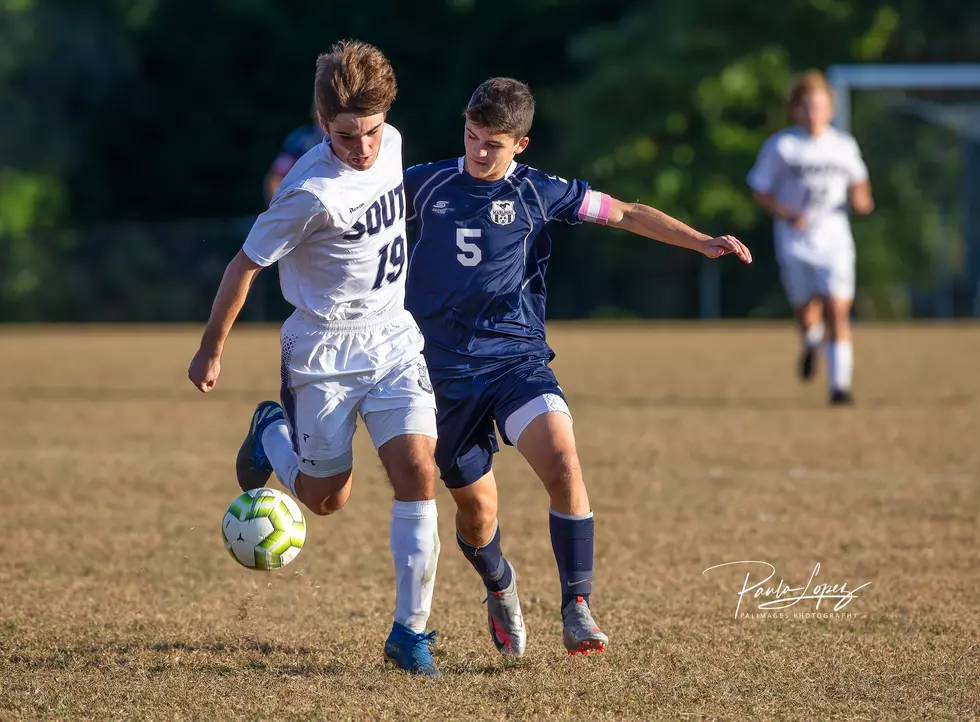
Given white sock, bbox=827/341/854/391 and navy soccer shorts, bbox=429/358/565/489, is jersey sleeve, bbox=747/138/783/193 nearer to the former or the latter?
white sock, bbox=827/341/854/391

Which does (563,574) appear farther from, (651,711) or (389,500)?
(389,500)

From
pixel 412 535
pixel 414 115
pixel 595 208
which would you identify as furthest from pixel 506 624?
pixel 414 115

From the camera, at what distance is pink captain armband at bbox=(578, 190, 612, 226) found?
477cm

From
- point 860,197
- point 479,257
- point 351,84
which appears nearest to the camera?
point 351,84

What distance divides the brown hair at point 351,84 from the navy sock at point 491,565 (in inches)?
55.6

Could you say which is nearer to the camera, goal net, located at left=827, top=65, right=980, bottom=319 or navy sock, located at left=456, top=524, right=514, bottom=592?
navy sock, located at left=456, top=524, right=514, bottom=592

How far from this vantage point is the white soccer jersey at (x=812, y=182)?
11734 millimetres

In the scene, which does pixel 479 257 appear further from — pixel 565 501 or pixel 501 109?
pixel 565 501

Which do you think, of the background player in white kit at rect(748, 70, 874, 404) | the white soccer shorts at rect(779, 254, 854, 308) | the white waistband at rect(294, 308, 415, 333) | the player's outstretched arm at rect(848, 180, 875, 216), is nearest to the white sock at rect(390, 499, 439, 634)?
the white waistband at rect(294, 308, 415, 333)

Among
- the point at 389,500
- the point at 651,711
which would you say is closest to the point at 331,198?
the point at 651,711

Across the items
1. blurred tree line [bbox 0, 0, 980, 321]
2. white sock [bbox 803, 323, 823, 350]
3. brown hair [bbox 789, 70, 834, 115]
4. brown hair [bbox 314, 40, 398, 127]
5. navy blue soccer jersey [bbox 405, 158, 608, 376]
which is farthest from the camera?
blurred tree line [bbox 0, 0, 980, 321]

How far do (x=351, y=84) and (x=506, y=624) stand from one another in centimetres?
168

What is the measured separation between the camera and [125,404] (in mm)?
12219

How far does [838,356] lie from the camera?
11242mm
